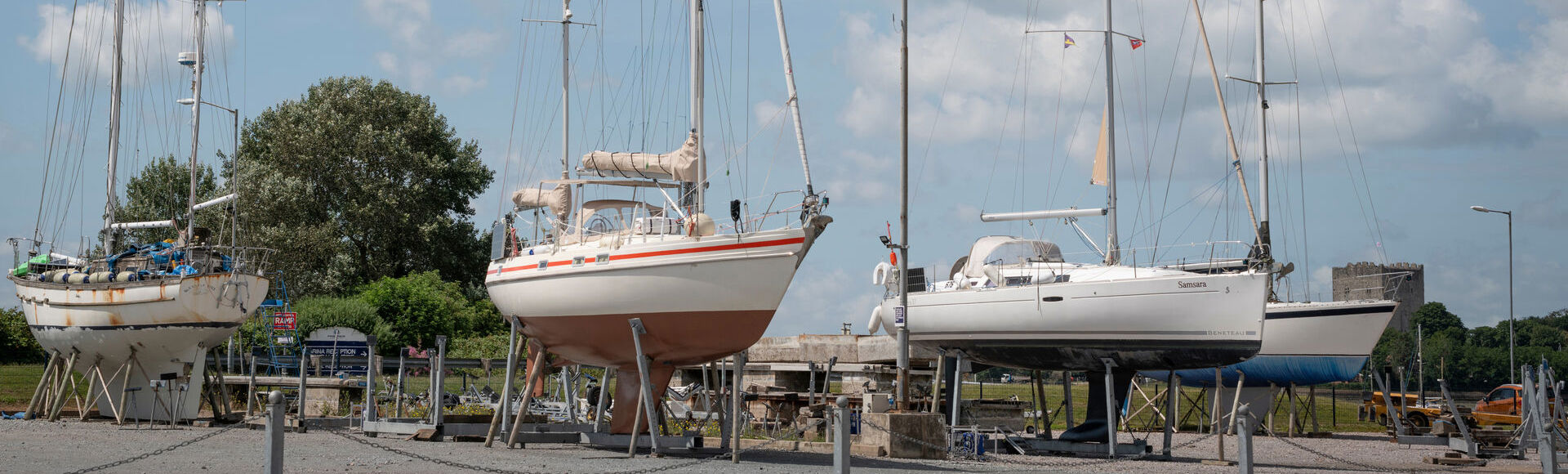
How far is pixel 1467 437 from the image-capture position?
22703mm

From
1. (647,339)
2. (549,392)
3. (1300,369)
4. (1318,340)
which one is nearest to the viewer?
(647,339)

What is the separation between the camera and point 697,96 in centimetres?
2027

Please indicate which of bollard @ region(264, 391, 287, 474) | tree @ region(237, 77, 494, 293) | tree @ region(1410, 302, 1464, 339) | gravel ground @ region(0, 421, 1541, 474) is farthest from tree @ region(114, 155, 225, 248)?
tree @ region(1410, 302, 1464, 339)

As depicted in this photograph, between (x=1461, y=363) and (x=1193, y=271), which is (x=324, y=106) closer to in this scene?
(x=1193, y=271)

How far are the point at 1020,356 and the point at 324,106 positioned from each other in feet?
109

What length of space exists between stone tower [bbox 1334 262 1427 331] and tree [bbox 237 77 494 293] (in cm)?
3193

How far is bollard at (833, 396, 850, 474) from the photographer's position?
1058cm

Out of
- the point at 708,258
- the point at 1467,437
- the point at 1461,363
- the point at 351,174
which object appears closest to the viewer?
the point at 708,258

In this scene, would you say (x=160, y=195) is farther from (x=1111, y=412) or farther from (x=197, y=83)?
(x=1111, y=412)

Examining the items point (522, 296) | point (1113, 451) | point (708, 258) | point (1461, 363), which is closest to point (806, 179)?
point (708, 258)

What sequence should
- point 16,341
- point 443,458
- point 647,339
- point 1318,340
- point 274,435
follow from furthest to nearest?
point 16,341, point 1318,340, point 647,339, point 443,458, point 274,435

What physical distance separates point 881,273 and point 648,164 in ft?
26.4

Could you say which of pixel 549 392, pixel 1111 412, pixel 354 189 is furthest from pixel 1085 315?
pixel 354 189

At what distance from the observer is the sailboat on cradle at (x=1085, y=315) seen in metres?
21.1
